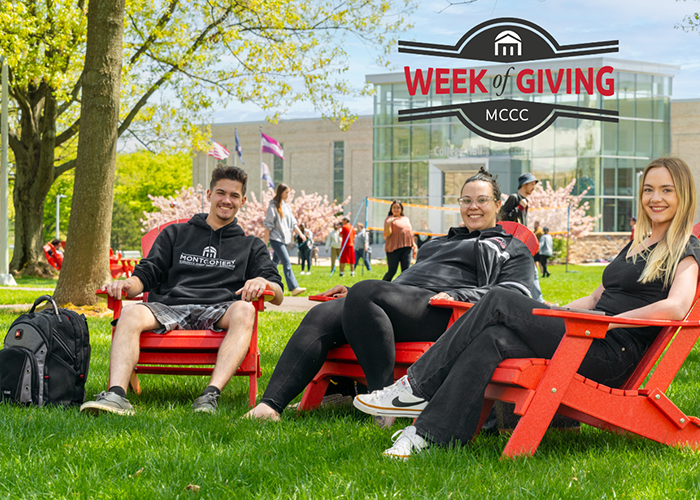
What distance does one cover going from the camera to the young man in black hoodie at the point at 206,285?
13.2 ft

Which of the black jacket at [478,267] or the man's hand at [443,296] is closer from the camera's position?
the man's hand at [443,296]

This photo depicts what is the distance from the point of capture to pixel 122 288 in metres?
4.32

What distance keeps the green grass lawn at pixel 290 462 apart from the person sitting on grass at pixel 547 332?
17cm

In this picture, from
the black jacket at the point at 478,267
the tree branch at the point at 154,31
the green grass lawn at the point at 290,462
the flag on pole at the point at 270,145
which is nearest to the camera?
the green grass lawn at the point at 290,462

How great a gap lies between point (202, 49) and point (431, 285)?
11.6 metres

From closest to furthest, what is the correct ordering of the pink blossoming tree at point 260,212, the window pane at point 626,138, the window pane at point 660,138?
1. the window pane at point 626,138
2. the window pane at point 660,138
3. the pink blossoming tree at point 260,212

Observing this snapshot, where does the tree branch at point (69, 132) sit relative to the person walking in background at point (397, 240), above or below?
above

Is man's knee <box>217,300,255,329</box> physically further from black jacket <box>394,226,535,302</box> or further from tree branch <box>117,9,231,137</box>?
tree branch <box>117,9,231,137</box>

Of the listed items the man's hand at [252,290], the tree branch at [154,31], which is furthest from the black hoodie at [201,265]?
the tree branch at [154,31]

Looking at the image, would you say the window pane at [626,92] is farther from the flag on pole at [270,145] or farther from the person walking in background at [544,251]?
the person walking in background at [544,251]

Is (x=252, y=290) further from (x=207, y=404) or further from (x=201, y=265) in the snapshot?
(x=207, y=404)

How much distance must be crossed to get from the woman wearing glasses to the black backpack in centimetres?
120

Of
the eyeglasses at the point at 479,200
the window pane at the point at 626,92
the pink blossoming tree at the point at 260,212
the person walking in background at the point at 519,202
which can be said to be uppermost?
the window pane at the point at 626,92

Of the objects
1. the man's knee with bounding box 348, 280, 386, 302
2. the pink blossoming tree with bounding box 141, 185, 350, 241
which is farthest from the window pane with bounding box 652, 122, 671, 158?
the man's knee with bounding box 348, 280, 386, 302
